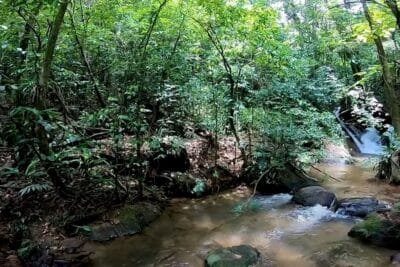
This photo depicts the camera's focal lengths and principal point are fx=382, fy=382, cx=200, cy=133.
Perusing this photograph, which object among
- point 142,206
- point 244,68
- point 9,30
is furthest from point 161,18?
point 142,206

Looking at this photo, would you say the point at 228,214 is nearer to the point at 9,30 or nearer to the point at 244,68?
the point at 244,68

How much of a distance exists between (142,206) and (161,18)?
12.4ft

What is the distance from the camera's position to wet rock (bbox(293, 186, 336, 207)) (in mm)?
7477

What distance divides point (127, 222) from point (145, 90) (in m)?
2.83

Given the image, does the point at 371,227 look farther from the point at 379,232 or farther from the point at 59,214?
the point at 59,214

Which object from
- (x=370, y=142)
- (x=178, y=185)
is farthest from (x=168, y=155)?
(x=370, y=142)

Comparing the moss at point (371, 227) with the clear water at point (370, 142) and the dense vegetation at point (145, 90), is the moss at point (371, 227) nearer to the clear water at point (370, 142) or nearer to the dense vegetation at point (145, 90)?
the dense vegetation at point (145, 90)

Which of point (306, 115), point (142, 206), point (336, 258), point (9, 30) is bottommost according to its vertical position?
point (336, 258)

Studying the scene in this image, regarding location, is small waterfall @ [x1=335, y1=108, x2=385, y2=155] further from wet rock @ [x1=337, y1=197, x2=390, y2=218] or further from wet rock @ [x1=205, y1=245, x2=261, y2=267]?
wet rock @ [x1=205, y1=245, x2=261, y2=267]

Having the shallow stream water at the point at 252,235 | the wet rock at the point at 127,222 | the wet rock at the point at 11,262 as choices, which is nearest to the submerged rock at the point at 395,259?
the shallow stream water at the point at 252,235

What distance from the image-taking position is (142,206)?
22.3ft

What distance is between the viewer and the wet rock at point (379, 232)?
5.45 meters

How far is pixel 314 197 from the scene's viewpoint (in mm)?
7570

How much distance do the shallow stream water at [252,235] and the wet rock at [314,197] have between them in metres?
0.15
